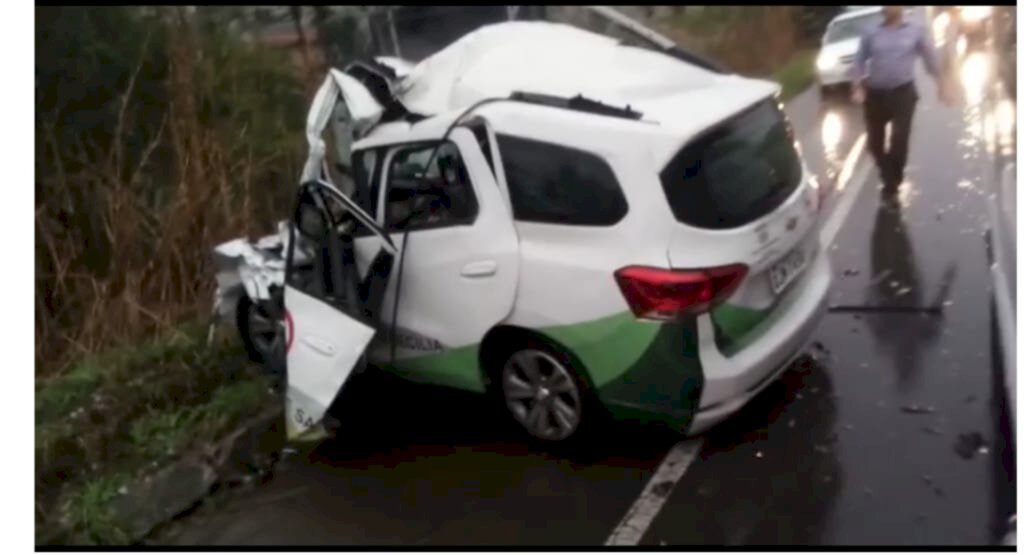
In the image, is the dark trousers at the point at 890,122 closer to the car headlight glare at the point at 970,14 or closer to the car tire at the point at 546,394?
the car tire at the point at 546,394

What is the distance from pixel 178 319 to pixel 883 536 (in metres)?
5.04

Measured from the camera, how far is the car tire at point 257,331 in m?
6.16

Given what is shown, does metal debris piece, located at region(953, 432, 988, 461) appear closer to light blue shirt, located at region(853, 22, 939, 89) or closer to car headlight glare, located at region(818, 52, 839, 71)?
light blue shirt, located at region(853, 22, 939, 89)

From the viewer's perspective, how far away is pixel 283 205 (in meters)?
9.12

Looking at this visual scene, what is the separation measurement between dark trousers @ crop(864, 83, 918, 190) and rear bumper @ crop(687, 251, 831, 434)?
3708 millimetres

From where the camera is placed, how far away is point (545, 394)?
4.89 metres


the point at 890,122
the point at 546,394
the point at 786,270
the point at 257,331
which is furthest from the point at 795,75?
the point at 546,394

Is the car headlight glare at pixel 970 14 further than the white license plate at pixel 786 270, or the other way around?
the car headlight glare at pixel 970 14

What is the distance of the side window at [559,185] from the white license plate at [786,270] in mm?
798

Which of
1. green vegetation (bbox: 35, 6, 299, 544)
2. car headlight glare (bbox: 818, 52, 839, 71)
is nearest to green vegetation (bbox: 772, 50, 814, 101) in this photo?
car headlight glare (bbox: 818, 52, 839, 71)

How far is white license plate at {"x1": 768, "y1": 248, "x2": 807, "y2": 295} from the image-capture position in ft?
15.5

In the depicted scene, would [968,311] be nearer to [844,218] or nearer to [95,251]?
[844,218]

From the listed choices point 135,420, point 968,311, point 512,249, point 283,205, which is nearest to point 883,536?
point 512,249

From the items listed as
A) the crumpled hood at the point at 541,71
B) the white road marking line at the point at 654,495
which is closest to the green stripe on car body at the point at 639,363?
the white road marking line at the point at 654,495
